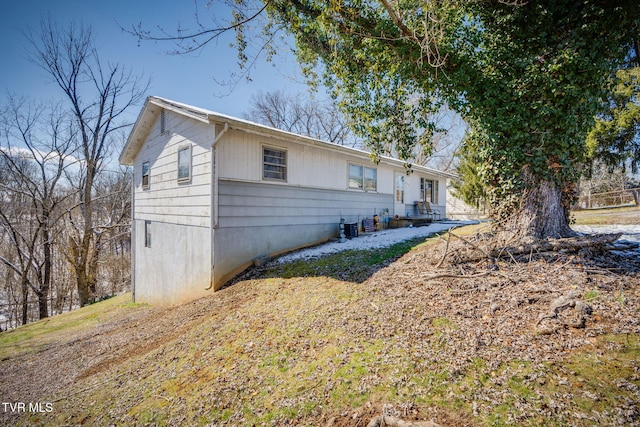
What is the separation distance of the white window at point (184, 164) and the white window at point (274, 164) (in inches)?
82.5

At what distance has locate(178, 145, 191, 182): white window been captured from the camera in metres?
8.00

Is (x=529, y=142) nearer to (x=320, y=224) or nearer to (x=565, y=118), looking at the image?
(x=565, y=118)

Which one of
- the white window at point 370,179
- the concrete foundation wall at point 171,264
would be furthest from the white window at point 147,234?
the white window at point 370,179

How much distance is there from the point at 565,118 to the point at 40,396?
9.07 m

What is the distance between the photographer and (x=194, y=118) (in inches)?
293

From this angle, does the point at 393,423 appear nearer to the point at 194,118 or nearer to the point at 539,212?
the point at 539,212

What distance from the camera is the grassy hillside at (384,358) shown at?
7.48 feet

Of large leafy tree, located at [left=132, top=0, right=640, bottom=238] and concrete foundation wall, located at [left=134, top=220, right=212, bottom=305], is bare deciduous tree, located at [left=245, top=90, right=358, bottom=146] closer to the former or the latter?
concrete foundation wall, located at [left=134, top=220, right=212, bottom=305]

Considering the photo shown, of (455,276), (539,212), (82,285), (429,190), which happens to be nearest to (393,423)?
(455,276)

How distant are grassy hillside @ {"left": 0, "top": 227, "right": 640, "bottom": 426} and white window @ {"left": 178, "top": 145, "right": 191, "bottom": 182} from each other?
4.13m

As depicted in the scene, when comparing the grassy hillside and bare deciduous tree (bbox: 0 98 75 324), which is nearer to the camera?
the grassy hillside

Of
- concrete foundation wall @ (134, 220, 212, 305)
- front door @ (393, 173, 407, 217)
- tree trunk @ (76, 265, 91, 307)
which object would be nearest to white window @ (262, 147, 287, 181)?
concrete foundation wall @ (134, 220, 212, 305)

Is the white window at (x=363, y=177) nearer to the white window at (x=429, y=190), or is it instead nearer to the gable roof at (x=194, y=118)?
the gable roof at (x=194, y=118)

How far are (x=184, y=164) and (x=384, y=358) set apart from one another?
7652mm
